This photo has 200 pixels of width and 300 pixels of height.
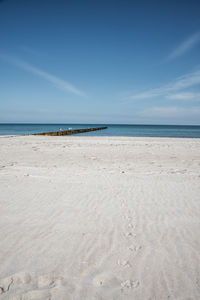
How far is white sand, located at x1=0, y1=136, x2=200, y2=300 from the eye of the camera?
2084mm

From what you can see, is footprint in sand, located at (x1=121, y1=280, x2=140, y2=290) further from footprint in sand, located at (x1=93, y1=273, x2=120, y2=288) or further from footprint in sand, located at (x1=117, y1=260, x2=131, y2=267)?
footprint in sand, located at (x1=117, y1=260, x2=131, y2=267)

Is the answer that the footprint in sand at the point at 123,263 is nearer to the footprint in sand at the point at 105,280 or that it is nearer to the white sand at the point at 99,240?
the white sand at the point at 99,240

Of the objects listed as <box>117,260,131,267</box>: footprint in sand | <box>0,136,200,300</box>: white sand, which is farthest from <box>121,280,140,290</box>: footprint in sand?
<box>117,260,131,267</box>: footprint in sand

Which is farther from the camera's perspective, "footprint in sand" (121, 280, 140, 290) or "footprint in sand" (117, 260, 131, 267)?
"footprint in sand" (117, 260, 131, 267)

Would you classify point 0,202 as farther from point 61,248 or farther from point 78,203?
point 61,248

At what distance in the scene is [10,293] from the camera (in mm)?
1970

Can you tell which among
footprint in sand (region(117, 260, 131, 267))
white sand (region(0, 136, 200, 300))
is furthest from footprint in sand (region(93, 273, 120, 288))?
footprint in sand (region(117, 260, 131, 267))

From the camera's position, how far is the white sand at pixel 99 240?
2.08 meters

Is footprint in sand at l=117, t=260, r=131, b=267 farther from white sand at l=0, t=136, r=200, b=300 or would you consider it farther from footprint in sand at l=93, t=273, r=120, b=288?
footprint in sand at l=93, t=273, r=120, b=288

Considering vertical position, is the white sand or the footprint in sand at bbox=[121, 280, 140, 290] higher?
the white sand

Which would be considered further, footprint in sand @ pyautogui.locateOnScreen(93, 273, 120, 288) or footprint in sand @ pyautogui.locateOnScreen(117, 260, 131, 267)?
footprint in sand @ pyautogui.locateOnScreen(117, 260, 131, 267)

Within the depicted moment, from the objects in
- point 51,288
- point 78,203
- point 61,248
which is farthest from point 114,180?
point 51,288

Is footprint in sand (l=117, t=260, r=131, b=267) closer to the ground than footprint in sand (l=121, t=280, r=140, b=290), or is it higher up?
higher up

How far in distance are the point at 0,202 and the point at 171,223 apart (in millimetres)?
3903
